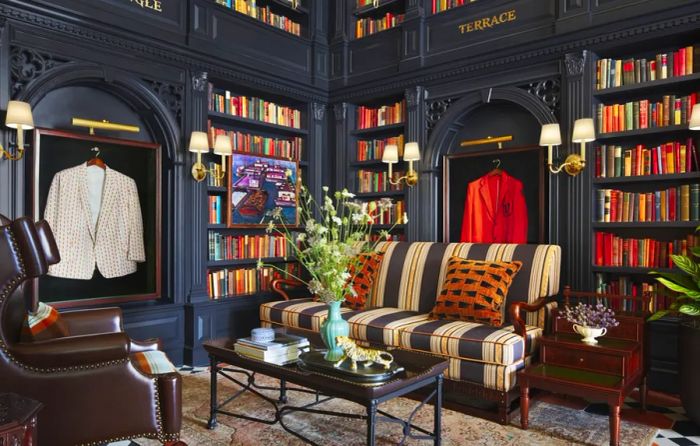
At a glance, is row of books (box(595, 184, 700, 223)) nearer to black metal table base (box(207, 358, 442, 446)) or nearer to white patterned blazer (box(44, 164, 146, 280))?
black metal table base (box(207, 358, 442, 446))

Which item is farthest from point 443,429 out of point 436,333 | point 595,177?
point 595,177

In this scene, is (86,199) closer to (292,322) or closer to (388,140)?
(292,322)

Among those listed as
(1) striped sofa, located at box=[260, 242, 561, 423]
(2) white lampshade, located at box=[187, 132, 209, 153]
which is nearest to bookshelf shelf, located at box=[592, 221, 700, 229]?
(1) striped sofa, located at box=[260, 242, 561, 423]

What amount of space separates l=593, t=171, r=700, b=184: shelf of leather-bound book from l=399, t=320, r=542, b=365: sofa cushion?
1.24 meters

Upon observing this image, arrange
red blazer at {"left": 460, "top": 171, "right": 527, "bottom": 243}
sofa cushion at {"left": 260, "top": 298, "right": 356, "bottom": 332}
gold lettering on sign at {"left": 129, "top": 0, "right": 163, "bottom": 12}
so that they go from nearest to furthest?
sofa cushion at {"left": 260, "top": 298, "right": 356, "bottom": 332}
gold lettering on sign at {"left": 129, "top": 0, "right": 163, "bottom": 12}
red blazer at {"left": 460, "top": 171, "right": 527, "bottom": 243}

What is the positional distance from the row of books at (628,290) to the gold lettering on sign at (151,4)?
4.00 m

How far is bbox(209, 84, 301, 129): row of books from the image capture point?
186 inches

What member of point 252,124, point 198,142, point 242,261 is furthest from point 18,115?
point 242,261

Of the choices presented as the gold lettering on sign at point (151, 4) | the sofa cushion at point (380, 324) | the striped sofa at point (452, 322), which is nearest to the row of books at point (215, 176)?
the striped sofa at point (452, 322)

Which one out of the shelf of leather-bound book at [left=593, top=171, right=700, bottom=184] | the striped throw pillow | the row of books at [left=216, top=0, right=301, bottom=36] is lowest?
the striped throw pillow

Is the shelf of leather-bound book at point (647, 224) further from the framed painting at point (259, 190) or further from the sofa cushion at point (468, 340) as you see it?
the framed painting at point (259, 190)

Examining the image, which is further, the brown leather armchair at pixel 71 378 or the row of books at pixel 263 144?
the row of books at pixel 263 144

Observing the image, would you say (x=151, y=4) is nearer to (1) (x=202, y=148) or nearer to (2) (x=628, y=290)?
(1) (x=202, y=148)

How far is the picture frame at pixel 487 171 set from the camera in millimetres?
4277
